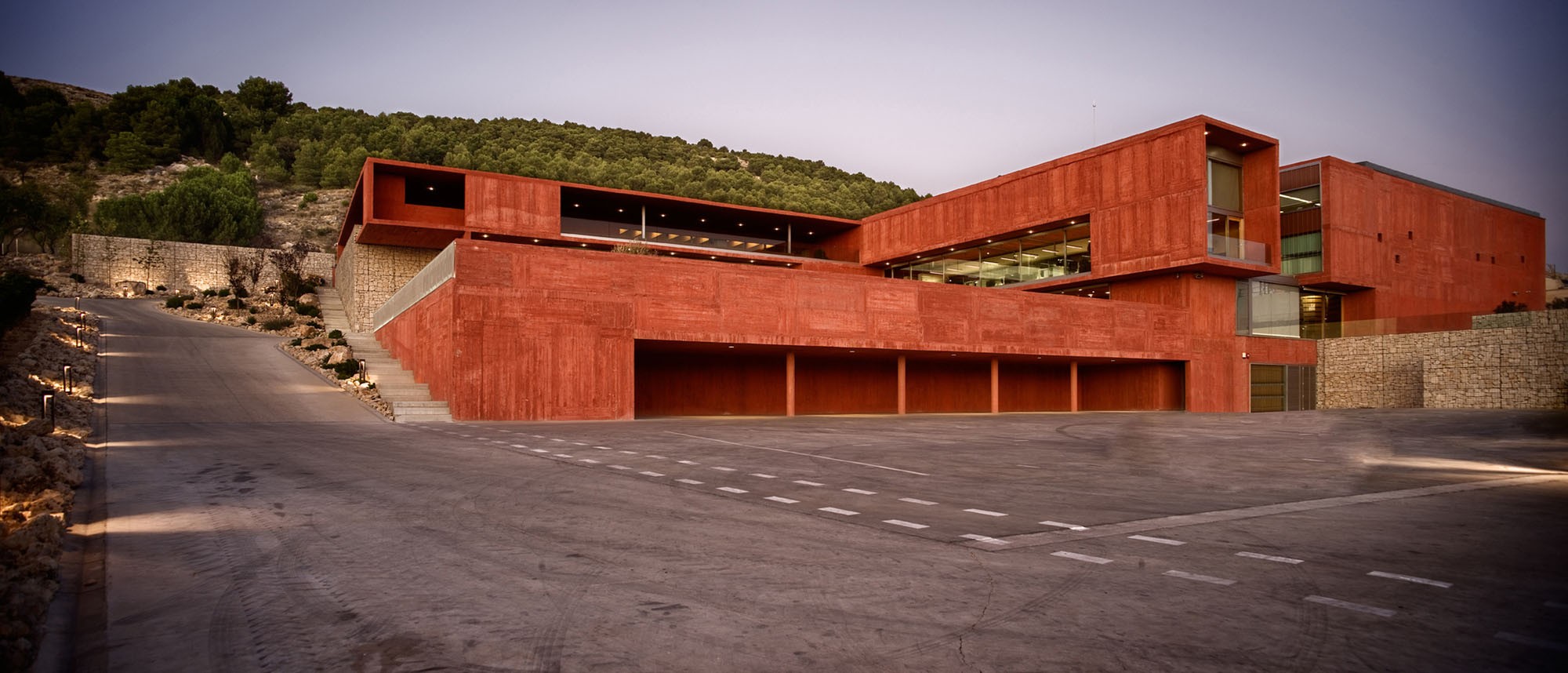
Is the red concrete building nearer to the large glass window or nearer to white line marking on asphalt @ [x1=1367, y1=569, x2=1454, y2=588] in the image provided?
the large glass window

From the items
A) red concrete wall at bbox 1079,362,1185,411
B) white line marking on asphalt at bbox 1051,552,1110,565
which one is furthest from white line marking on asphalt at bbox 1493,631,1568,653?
red concrete wall at bbox 1079,362,1185,411

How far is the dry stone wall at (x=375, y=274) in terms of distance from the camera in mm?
40719

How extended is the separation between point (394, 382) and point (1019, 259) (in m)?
30.2

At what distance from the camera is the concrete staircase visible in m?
22.4

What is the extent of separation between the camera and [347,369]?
1121 inches

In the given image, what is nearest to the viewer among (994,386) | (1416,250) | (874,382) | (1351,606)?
(1351,606)

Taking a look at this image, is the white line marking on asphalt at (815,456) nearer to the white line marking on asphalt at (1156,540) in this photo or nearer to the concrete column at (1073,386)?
the white line marking on asphalt at (1156,540)

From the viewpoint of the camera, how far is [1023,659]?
376 cm

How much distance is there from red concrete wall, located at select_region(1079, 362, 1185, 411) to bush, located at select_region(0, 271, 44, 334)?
4110 cm

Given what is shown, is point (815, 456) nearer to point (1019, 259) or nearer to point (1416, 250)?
point (1019, 259)

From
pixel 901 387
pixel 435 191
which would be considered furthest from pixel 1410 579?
pixel 435 191

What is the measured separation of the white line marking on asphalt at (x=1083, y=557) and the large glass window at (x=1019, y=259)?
3161cm

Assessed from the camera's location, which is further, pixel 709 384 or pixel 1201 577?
pixel 709 384

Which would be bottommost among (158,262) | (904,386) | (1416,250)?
(904,386)
